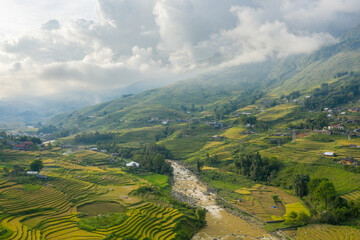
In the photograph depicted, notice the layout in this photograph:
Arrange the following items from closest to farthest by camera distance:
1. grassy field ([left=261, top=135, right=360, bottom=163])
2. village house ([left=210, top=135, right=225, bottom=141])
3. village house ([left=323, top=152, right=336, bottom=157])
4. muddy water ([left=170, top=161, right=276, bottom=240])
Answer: muddy water ([left=170, top=161, right=276, bottom=240]) → village house ([left=323, top=152, right=336, bottom=157]) → grassy field ([left=261, top=135, right=360, bottom=163]) → village house ([left=210, top=135, right=225, bottom=141])

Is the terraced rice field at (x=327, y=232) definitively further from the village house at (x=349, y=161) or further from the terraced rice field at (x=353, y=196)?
the village house at (x=349, y=161)

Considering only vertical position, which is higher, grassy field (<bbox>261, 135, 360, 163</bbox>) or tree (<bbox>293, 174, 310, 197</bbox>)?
grassy field (<bbox>261, 135, 360, 163</bbox>)

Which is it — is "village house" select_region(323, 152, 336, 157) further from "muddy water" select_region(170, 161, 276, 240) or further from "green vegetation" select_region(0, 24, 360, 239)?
"muddy water" select_region(170, 161, 276, 240)

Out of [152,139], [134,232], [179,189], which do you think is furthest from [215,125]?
[134,232]

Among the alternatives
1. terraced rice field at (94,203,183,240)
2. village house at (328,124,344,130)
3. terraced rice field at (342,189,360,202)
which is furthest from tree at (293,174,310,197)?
village house at (328,124,344,130)

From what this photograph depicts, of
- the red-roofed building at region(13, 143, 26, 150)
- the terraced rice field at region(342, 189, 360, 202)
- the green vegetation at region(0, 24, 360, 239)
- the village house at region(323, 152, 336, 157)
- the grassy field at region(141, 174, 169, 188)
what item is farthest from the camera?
the red-roofed building at region(13, 143, 26, 150)

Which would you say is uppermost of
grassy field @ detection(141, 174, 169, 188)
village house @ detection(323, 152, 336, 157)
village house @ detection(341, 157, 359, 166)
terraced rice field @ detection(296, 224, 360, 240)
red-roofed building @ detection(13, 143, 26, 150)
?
red-roofed building @ detection(13, 143, 26, 150)

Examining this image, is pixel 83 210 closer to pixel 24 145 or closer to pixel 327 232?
pixel 327 232

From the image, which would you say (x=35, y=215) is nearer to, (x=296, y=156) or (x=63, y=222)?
(x=63, y=222)
